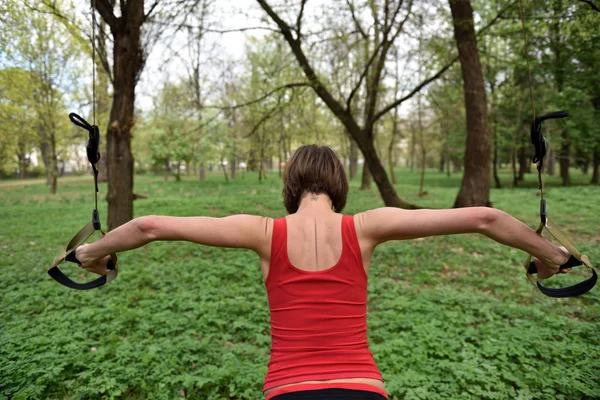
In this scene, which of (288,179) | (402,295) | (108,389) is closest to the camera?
(288,179)

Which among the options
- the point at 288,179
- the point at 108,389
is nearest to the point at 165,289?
the point at 108,389

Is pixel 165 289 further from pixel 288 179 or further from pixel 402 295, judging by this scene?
pixel 288 179

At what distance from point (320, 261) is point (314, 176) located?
0.42m

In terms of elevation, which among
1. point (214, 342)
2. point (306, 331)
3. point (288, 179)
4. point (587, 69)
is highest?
point (587, 69)

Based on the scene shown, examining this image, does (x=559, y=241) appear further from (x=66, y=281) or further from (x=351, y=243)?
(x=66, y=281)

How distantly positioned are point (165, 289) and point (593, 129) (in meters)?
23.4

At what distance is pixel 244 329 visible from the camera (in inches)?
200

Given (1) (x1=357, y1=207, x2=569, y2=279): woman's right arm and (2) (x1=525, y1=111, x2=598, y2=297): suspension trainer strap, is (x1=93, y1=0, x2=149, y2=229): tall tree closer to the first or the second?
(1) (x1=357, y1=207, x2=569, y2=279): woman's right arm

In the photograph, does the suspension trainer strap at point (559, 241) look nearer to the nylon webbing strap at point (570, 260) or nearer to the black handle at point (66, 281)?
the nylon webbing strap at point (570, 260)

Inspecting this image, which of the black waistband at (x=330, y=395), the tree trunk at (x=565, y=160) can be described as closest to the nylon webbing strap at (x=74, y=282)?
the black waistband at (x=330, y=395)

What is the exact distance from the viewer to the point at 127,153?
918 centimetres

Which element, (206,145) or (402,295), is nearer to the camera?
(402,295)

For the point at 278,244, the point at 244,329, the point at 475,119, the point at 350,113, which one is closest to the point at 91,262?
the point at 278,244

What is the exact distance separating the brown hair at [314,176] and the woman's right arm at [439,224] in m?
0.21
